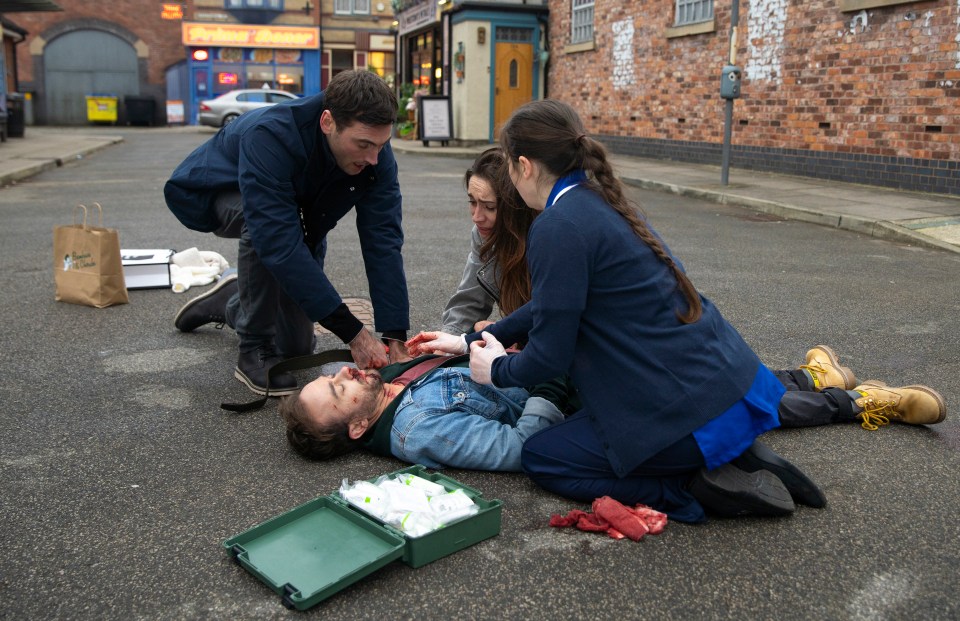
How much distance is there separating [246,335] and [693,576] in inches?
102

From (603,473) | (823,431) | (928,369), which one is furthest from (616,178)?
(928,369)

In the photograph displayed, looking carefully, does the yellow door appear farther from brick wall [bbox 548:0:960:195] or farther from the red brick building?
the red brick building

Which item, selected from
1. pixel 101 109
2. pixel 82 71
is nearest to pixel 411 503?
pixel 101 109

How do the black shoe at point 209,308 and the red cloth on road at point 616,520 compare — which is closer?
the red cloth on road at point 616,520

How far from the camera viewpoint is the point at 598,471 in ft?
9.66

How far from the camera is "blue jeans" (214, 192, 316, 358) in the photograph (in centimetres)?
419

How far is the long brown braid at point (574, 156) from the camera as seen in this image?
9.23ft

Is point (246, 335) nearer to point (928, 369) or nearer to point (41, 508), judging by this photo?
Result: point (41, 508)

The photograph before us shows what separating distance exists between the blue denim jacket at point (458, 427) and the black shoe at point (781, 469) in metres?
0.73

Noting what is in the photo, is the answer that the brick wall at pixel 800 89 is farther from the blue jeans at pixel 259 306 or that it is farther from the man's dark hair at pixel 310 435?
the man's dark hair at pixel 310 435

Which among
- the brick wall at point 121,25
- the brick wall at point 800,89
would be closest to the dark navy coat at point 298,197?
the brick wall at point 800,89

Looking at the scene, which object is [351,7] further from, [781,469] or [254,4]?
[781,469]

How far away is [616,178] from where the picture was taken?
9.50 ft

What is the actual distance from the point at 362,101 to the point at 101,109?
38.4m
